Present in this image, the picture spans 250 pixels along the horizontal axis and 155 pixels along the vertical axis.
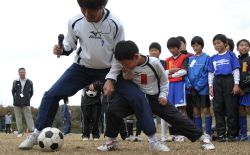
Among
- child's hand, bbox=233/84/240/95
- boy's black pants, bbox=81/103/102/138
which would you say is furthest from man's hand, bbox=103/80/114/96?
boy's black pants, bbox=81/103/102/138

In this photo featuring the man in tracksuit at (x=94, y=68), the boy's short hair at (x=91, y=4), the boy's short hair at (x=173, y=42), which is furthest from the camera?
the boy's short hair at (x=173, y=42)

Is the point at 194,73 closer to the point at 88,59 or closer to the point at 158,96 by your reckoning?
the point at 158,96

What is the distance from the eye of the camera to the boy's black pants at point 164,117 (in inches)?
156

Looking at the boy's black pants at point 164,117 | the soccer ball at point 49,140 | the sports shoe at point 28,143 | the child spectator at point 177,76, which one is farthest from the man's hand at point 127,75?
the child spectator at point 177,76

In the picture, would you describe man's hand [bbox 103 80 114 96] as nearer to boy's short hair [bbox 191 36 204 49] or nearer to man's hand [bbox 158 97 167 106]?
man's hand [bbox 158 97 167 106]

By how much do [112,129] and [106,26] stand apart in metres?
1.41

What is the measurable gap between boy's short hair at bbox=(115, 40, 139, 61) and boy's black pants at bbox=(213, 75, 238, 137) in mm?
2864

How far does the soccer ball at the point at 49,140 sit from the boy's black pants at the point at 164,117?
2.25 ft

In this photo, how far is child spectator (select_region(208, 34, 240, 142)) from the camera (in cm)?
577

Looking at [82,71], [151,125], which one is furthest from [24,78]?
[151,125]

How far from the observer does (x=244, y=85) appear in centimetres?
571

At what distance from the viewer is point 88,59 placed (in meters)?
3.90

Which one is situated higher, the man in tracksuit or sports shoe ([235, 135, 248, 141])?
the man in tracksuit

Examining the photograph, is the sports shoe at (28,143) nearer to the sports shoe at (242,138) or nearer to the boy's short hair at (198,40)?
the sports shoe at (242,138)
